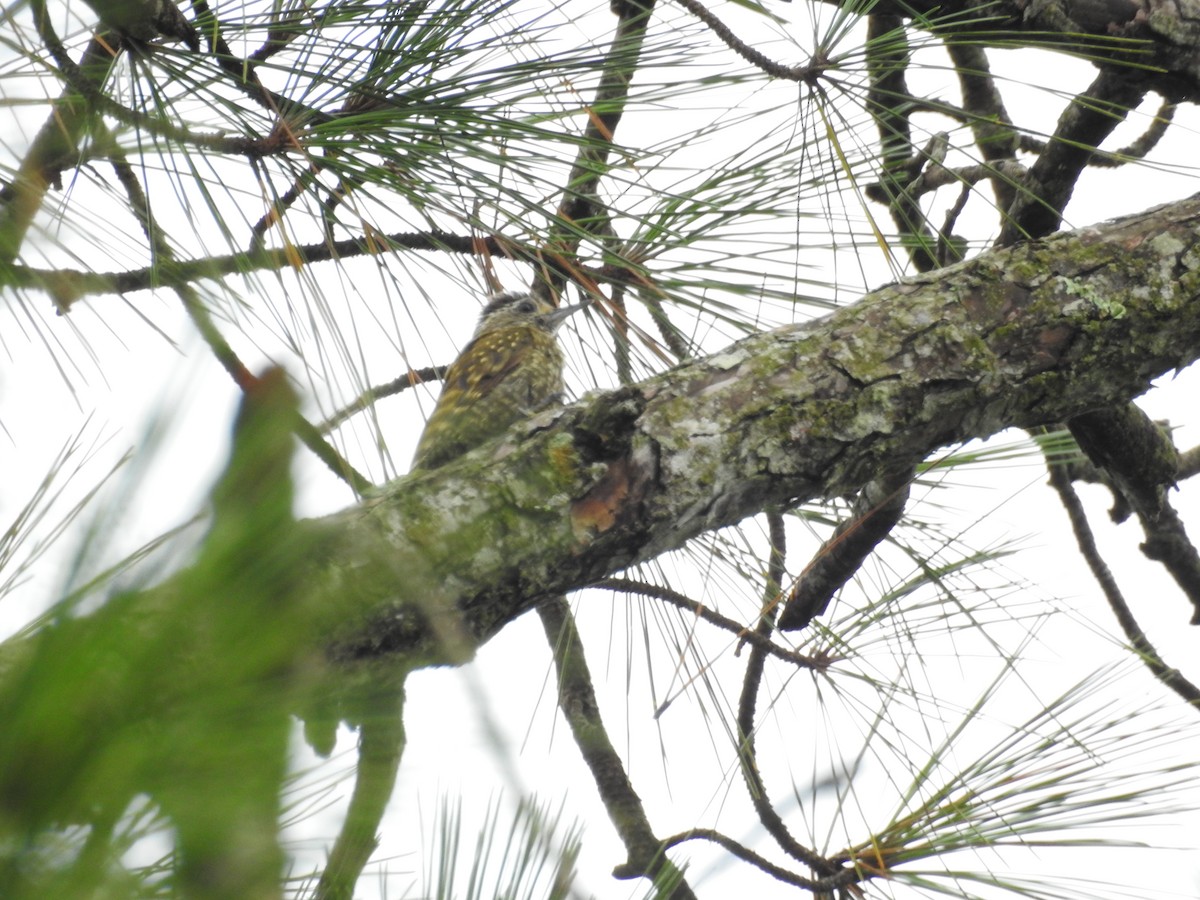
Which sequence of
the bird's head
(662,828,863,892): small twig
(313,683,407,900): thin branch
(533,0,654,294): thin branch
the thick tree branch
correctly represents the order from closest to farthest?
(313,683,407,900): thin branch, (533,0,654,294): thin branch, the thick tree branch, (662,828,863,892): small twig, the bird's head

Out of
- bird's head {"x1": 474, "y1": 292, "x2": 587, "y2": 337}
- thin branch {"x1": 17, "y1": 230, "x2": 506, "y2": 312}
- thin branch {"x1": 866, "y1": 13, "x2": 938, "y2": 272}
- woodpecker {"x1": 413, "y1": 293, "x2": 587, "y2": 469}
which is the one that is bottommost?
thin branch {"x1": 17, "y1": 230, "x2": 506, "y2": 312}

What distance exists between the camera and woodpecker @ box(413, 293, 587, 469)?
10.6ft

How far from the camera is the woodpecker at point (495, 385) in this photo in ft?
10.6

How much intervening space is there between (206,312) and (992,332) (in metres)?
1.04

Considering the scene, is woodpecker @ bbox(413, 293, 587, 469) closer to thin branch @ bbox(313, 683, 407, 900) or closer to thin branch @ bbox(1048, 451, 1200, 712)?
thin branch @ bbox(1048, 451, 1200, 712)

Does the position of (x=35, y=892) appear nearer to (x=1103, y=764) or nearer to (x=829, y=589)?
(x=829, y=589)

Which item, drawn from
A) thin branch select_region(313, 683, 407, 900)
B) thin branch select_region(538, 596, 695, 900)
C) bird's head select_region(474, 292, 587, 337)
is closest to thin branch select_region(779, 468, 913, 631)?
thin branch select_region(538, 596, 695, 900)

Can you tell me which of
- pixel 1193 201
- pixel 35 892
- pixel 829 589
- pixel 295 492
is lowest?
pixel 35 892

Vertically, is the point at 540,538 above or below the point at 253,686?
above

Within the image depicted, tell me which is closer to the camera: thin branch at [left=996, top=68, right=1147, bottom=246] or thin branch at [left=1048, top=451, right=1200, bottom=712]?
thin branch at [left=996, top=68, right=1147, bottom=246]

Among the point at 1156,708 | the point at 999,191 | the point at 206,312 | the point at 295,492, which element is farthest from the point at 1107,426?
the point at 295,492

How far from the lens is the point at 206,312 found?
4.77 feet

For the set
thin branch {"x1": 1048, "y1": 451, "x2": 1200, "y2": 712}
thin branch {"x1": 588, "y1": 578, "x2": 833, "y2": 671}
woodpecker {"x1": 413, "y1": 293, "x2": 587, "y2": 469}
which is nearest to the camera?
thin branch {"x1": 588, "y1": 578, "x2": 833, "y2": 671}

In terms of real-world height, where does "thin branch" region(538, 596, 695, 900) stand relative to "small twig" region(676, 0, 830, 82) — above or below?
below
